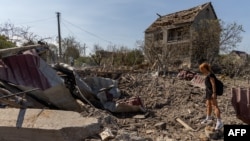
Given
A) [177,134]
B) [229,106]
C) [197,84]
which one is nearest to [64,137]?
[177,134]

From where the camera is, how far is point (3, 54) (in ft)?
28.8

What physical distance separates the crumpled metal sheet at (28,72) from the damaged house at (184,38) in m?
9.62

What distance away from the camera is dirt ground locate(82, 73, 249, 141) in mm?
6560

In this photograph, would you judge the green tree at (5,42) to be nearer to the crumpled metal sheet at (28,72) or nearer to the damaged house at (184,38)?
the damaged house at (184,38)

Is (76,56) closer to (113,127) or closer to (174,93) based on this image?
(174,93)

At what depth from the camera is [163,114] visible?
28.8 ft

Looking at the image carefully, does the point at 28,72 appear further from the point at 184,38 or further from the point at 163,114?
the point at 184,38

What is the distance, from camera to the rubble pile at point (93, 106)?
5.07 meters

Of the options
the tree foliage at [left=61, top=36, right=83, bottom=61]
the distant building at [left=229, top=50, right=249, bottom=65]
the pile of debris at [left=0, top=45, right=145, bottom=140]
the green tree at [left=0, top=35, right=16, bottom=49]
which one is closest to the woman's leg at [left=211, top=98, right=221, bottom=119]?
the pile of debris at [left=0, top=45, right=145, bottom=140]

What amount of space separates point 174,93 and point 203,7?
79.2ft

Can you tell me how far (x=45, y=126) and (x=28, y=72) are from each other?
169 inches

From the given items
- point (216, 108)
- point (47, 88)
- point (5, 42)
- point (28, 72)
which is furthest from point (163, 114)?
point (5, 42)

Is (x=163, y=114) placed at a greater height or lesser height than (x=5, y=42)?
lesser

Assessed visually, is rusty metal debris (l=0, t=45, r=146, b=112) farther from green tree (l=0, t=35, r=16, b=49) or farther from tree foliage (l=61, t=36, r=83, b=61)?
tree foliage (l=61, t=36, r=83, b=61)
